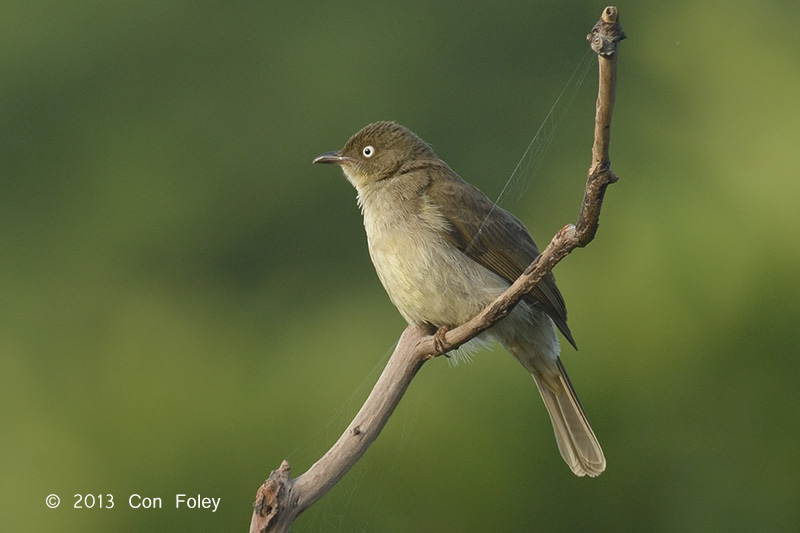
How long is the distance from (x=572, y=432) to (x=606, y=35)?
7.59 ft

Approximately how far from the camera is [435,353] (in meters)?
3.21

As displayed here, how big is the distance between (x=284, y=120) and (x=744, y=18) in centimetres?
413

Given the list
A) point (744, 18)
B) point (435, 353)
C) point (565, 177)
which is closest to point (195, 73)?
point (565, 177)

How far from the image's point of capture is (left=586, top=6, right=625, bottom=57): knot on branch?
2.03 metres

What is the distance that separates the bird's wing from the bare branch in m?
0.63

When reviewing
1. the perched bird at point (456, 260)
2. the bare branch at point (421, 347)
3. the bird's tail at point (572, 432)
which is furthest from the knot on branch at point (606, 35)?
the bird's tail at point (572, 432)

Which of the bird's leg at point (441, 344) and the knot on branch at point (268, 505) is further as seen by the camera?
the bird's leg at point (441, 344)

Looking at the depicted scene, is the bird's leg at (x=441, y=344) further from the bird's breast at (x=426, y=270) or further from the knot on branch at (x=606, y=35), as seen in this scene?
the knot on branch at (x=606, y=35)

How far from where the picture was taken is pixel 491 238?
401 centimetres

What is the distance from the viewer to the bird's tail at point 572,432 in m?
4.05

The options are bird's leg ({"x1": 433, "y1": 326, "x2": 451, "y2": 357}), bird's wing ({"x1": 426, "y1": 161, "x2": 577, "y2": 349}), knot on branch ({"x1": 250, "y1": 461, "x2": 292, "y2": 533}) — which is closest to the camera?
knot on branch ({"x1": 250, "y1": 461, "x2": 292, "y2": 533})

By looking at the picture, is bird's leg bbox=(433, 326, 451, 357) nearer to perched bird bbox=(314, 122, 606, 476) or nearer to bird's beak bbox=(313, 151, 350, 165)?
perched bird bbox=(314, 122, 606, 476)

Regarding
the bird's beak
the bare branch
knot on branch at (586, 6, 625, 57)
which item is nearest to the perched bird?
the bird's beak

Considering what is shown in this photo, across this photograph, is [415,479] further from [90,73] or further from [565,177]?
[90,73]
